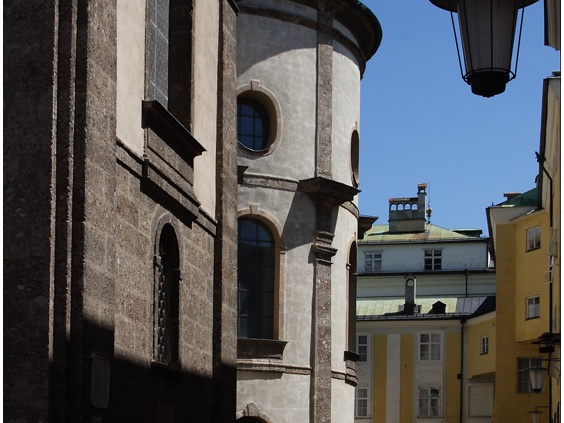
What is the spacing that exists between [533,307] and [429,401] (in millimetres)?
18145

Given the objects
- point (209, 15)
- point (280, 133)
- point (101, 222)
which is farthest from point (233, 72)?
point (280, 133)

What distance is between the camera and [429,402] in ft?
216

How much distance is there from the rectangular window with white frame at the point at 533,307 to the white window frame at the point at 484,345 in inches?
494

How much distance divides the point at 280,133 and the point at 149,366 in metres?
16.4

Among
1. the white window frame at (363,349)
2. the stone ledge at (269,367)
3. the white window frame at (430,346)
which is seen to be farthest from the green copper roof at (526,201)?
the stone ledge at (269,367)

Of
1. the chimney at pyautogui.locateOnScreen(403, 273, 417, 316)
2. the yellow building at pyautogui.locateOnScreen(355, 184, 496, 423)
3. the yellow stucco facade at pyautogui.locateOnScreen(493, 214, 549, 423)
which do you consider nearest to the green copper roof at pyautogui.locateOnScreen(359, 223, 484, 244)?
the yellow building at pyautogui.locateOnScreen(355, 184, 496, 423)

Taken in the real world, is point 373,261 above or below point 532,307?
above

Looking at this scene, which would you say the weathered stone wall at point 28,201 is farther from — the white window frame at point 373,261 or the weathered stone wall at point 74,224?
the white window frame at point 373,261

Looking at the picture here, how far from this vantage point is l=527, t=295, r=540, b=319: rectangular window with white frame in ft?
158

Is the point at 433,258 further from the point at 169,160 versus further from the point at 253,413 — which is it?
the point at 169,160

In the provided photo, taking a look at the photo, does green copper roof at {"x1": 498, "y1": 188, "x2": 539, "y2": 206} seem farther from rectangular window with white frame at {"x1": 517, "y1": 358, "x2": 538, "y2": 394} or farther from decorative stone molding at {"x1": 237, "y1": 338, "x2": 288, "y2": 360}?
decorative stone molding at {"x1": 237, "y1": 338, "x2": 288, "y2": 360}

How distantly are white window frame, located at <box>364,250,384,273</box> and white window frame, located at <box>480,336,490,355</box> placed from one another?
16720mm

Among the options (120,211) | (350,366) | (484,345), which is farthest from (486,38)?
(484,345)

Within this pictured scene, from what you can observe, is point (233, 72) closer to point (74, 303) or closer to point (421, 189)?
point (74, 303)
